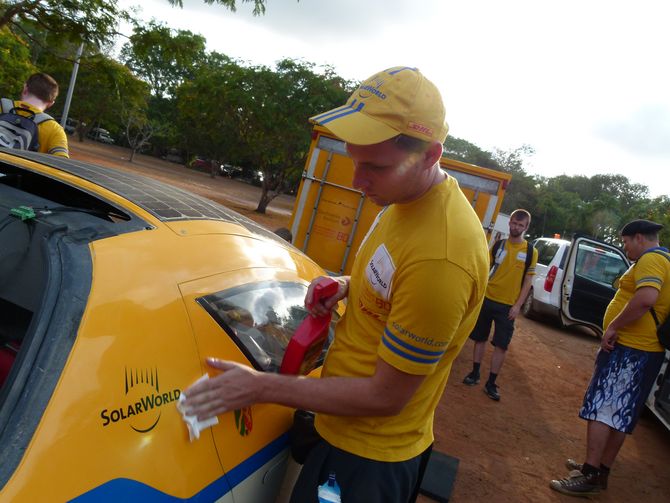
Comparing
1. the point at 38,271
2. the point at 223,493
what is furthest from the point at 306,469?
the point at 38,271

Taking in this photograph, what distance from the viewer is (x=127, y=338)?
126cm

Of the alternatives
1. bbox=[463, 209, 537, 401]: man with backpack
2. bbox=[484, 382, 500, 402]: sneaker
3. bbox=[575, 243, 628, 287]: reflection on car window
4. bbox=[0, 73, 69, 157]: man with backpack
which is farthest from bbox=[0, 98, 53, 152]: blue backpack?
bbox=[575, 243, 628, 287]: reflection on car window

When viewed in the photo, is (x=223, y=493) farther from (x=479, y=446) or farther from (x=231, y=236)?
(x=479, y=446)

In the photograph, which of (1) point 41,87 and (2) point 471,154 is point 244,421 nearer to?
(1) point 41,87

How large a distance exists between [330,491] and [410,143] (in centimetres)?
103

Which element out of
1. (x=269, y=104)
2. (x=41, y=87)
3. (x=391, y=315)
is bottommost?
(x=391, y=315)

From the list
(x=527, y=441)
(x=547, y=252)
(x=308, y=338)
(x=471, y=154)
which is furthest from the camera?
(x=471, y=154)

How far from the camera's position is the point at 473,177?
6.78 meters

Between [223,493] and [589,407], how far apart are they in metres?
3.23

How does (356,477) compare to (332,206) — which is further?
(332,206)

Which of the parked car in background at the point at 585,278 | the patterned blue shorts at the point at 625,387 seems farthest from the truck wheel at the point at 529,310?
the patterned blue shorts at the point at 625,387

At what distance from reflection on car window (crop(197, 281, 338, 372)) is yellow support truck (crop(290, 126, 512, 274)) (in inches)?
202


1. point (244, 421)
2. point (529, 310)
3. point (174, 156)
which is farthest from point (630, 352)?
point (174, 156)

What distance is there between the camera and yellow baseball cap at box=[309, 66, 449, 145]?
1.30 metres
